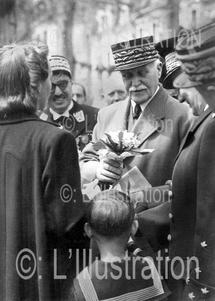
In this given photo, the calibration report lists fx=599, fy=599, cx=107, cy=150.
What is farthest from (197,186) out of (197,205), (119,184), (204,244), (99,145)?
(99,145)

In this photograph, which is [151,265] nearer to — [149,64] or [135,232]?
[135,232]

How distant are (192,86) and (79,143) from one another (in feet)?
1.77

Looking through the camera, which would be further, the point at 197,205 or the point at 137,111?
the point at 137,111

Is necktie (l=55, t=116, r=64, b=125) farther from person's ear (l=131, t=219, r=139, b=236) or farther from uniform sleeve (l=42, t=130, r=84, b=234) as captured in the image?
person's ear (l=131, t=219, r=139, b=236)

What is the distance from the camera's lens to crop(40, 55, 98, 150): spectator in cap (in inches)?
93.4

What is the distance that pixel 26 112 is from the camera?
217cm

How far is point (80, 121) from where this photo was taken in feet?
7.85

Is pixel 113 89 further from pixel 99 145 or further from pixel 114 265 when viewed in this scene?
pixel 114 265

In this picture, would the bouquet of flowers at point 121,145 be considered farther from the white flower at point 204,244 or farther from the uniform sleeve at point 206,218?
the white flower at point 204,244

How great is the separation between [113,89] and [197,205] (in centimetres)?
59

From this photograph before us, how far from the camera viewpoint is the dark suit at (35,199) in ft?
6.97
